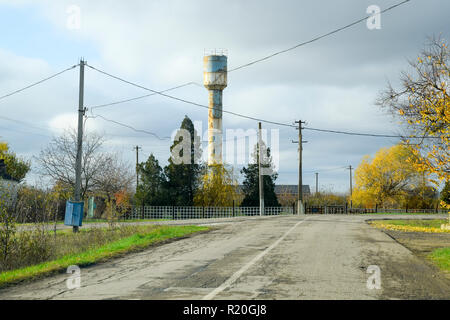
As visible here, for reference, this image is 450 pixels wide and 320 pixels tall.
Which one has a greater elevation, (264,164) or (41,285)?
(264,164)

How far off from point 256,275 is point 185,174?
36290 mm

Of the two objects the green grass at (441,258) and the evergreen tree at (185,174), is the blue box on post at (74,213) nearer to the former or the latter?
the green grass at (441,258)

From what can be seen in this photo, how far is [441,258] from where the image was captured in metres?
11.8

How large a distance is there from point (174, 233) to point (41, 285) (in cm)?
1034

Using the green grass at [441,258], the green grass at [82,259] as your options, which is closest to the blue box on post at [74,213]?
the green grass at [82,259]

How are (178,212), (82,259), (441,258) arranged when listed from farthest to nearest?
(178,212)
(82,259)
(441,258)

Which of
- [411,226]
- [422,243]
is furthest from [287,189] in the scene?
[422,243]

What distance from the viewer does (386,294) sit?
7355 millimetres

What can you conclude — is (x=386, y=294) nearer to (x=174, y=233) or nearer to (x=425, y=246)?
(x=425, y=246)

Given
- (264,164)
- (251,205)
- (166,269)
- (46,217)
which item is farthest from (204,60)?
(166,269)

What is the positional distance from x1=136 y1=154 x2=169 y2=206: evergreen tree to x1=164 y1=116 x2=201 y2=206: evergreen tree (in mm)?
678

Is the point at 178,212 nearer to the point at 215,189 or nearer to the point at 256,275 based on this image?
the point at 215,189

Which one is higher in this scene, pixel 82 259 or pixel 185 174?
pixel 185 174

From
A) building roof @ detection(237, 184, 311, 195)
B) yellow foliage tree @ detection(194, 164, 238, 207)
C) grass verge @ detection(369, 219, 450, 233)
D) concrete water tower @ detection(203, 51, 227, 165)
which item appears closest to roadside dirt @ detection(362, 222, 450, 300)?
grass verge @ detection(369, 219, 450, 233)
